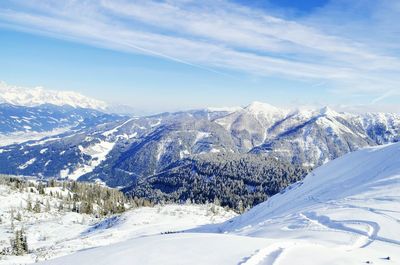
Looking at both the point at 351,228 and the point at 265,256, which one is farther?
the point at 351,228

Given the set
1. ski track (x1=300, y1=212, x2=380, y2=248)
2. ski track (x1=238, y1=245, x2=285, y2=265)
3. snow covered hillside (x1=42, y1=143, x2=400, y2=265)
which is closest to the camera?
ski track (x1=238, y1=245, x2=285, y2=265)

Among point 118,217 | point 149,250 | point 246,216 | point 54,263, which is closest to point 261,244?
point 149,250

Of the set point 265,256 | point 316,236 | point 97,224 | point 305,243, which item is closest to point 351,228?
point 316,236

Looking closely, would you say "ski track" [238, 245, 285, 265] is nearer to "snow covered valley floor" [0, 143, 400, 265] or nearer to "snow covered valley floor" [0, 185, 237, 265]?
"snow covered valley floor" [0, 143, 400, 265]

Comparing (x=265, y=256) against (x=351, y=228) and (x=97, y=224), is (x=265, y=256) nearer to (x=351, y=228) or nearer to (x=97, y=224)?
(x=351, y=228)

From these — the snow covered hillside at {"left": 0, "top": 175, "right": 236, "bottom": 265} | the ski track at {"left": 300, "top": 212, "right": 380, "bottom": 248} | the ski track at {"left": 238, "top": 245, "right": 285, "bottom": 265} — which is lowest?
the snow covered hillside at {"left": 0, "top": 175, "right": 236, "bottom": 265}

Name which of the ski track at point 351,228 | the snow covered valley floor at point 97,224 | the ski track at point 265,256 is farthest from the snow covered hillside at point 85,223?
the ski track at point 265,256

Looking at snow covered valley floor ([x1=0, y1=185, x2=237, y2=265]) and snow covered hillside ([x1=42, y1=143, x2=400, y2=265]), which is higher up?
snow covered hillside ([x1=42, y1=143, x2=400, y2=265])

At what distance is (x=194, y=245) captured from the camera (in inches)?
911

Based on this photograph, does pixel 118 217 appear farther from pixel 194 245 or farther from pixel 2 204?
pixel 194 245

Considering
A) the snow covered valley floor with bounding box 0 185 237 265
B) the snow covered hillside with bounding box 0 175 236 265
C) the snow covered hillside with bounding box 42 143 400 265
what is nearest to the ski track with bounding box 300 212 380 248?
the snow covered hillside with bounding box 42 143 400 265

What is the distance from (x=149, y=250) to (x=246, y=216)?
6753cm

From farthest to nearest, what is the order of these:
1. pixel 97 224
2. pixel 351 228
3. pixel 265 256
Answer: pixel 97 224
pixel 351 228
pixel 265 256

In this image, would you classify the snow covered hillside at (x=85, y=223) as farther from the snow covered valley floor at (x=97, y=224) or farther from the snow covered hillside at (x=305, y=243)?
the snow covered hillside at (x=305, y=243)
